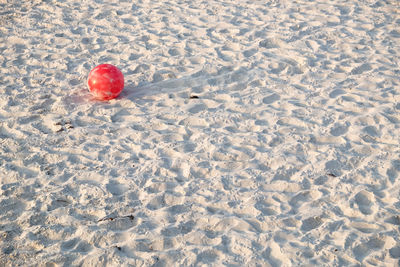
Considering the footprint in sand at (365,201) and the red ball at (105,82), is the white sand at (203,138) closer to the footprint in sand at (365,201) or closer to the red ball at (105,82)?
the footprint in sand at (365,201)

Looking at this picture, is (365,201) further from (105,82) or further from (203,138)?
(105,82)

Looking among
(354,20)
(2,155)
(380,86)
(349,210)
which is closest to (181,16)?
(354,20)

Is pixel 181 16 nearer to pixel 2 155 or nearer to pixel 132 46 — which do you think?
pixel 132 46

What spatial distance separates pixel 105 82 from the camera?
14.0 ft

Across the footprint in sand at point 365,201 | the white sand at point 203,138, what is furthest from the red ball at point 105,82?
the footprint in sand at point 365,201

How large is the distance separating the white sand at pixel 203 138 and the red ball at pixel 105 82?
135 millimetres

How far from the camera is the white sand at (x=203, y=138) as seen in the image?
294 centimetres

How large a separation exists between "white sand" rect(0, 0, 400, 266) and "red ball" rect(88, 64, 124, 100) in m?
0.14

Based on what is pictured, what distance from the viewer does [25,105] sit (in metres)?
4.29

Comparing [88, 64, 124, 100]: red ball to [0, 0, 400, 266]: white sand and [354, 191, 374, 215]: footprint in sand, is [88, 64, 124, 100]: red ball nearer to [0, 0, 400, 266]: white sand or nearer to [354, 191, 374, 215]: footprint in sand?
[0, 0, 400, 266]: white sand

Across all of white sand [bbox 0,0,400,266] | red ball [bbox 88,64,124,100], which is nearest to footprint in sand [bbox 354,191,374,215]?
white sand [bbox 0,0,400,266]

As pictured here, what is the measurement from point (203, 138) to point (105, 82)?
115 centimetres

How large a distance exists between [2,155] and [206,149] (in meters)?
1.70

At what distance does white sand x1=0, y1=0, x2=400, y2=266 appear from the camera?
2938 mm
